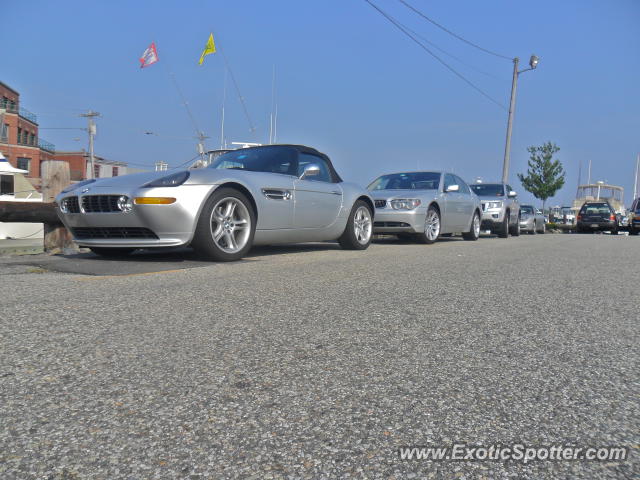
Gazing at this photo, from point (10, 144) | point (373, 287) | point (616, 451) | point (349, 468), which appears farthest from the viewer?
point (10, 144)

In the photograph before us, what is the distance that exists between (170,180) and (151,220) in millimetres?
448

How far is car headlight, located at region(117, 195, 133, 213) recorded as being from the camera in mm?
5324

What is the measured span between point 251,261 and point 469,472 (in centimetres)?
476

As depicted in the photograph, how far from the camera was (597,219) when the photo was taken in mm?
27859

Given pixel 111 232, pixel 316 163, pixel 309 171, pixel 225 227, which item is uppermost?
pixel 316 163

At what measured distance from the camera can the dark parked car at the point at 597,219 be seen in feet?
90.9

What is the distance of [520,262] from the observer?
654 cm

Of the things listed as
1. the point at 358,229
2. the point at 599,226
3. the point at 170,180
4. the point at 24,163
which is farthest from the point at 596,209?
the point at 24,163

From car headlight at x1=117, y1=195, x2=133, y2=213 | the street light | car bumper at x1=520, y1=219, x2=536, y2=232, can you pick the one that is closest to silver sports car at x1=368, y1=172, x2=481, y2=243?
car headlight at x1=117, y1=195, x2=133, y2=213

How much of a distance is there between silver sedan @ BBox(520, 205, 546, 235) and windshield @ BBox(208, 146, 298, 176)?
17.4 m

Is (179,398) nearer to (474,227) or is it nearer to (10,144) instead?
(474,227)

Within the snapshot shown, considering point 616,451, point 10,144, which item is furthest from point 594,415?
point 10,144

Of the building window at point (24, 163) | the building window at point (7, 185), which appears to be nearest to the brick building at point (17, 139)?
the building window at point (24, 163)

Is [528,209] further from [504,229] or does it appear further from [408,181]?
[408,181]
